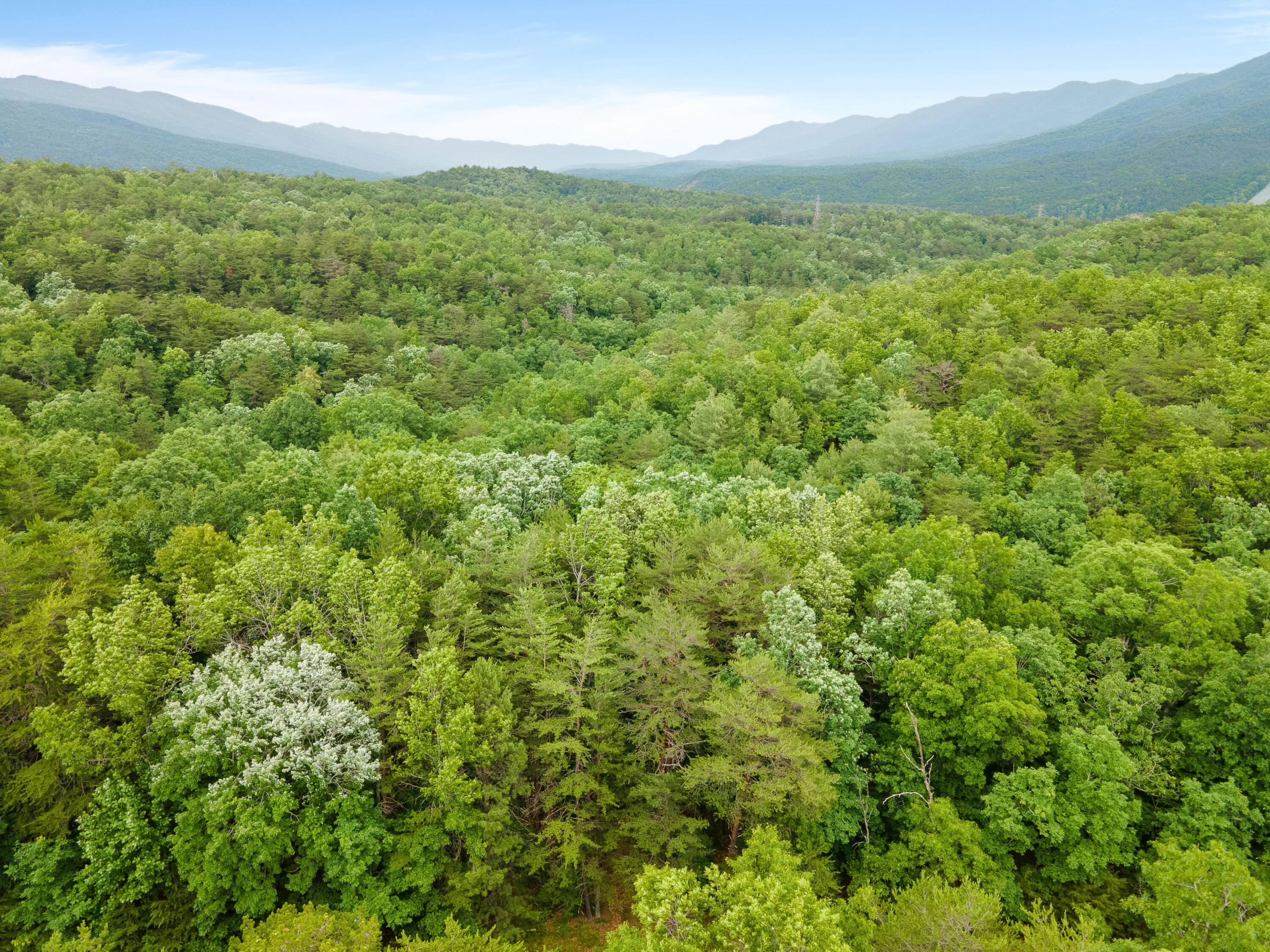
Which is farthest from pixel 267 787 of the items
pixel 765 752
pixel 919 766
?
pixel 919 766

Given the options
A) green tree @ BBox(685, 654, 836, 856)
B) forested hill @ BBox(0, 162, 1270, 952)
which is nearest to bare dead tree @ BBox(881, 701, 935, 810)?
forested hill @ BBox(0, 162, 1270, 952)

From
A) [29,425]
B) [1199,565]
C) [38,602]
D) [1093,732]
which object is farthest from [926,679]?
[29,425]

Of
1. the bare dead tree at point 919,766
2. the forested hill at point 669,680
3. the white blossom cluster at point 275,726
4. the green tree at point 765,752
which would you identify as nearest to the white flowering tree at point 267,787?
the white blossom cluster at point 275,726

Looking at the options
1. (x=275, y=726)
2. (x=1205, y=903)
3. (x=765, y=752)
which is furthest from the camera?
(x=275, y=726)

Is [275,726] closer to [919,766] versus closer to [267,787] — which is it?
[267,787]

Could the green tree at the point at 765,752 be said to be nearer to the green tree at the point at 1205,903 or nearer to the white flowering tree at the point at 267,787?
the green tree at the point at 1205,903

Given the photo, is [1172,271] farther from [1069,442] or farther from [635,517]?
[635,517]

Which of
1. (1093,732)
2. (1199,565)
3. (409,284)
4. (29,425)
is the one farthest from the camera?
(409,284)

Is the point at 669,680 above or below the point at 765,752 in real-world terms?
below

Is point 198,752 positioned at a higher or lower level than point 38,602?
lower

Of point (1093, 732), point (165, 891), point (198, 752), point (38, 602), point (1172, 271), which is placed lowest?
point (165, 891)
